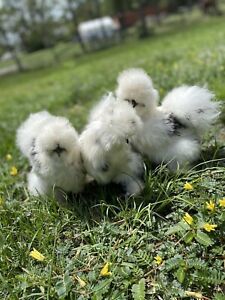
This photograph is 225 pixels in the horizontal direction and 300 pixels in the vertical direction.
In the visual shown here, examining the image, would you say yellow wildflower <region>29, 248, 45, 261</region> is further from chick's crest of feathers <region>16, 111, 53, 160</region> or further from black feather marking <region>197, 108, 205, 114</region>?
black feather marking <region>197, 108, 205, 114</region>

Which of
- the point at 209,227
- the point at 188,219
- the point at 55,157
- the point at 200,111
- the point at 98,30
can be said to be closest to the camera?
the point at 209,227

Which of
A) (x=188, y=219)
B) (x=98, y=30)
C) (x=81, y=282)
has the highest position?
(x=188, y=219)

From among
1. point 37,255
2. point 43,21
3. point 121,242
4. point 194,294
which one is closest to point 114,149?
point 121,242

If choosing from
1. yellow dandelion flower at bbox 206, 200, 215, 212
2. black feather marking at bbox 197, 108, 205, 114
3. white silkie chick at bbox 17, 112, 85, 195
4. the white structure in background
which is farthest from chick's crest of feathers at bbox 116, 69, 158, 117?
the white structure in background

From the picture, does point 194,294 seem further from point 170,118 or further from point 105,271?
point 170,118

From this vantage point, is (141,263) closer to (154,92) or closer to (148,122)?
(148,122)

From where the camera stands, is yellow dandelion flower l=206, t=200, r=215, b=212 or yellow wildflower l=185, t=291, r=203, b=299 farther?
yellow dandelion flower l=206, t=200, r=215, b=212

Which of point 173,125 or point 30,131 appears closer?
point 173,125
